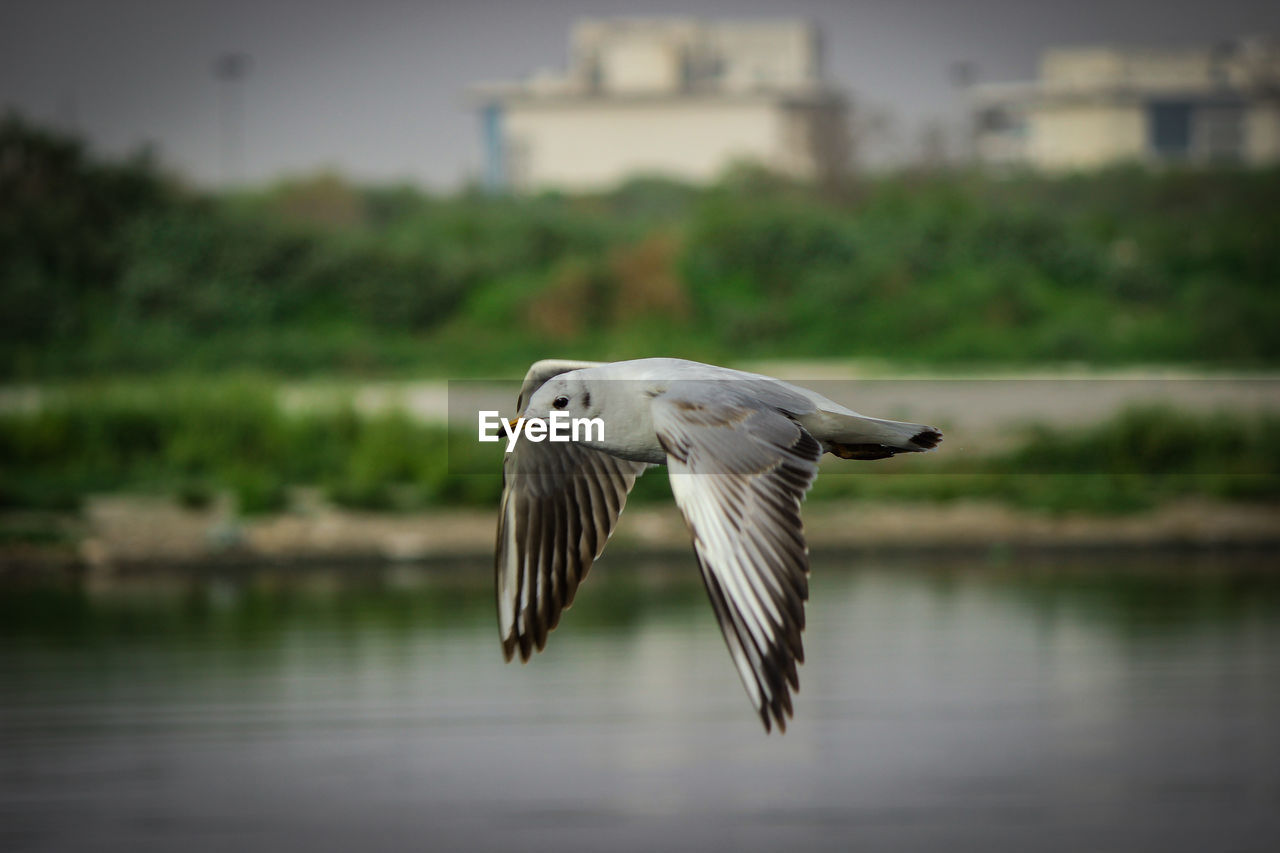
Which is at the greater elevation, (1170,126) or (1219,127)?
(1170,126)

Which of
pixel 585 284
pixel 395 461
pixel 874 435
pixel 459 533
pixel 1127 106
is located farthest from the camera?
pixel 1127 106

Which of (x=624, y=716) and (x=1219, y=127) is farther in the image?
(x=1219, y=127)

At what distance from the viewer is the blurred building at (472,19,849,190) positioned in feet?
175

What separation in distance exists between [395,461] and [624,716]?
6324 mm

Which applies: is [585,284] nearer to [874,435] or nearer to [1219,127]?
[874,435]

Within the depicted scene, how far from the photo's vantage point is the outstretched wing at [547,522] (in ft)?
16.1

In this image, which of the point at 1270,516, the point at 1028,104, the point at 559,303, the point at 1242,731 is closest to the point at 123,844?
the point at 1242,731

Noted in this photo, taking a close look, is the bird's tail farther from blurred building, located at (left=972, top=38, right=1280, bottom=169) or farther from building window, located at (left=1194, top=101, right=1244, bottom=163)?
building window, located at (left=1194, top=101, right=1244, bottom=163)

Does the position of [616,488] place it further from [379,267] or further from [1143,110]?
[1143,110]

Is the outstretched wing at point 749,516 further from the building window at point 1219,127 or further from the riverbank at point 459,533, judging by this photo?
the building window at point 1219,127

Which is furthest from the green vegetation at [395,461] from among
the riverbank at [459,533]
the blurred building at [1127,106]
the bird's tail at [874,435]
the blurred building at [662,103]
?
the blurred building at [1127,106]

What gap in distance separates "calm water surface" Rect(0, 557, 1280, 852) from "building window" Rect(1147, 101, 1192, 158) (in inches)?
1834

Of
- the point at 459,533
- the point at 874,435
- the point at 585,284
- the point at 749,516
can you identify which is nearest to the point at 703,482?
the point at 749,516

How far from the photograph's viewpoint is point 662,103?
53750mm
